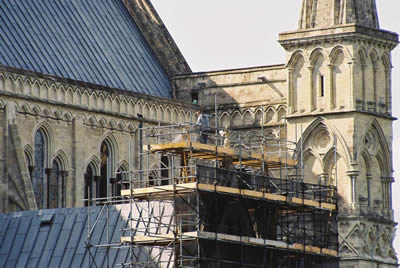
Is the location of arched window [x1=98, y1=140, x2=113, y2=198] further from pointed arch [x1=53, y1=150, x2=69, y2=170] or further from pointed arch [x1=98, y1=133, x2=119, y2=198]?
pointed arch [x1=53, y1=150, x2=69, y2=170]

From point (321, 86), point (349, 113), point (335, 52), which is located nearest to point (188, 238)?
point (349, 113)

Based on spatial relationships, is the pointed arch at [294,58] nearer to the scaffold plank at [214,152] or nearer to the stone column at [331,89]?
the stone column at [331,89]

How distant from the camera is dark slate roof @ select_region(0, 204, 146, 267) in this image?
253 ft

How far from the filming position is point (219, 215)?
75.5 metres

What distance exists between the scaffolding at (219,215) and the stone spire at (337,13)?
39.3 feet

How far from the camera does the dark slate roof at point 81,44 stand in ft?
290

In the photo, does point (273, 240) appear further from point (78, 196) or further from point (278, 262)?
point (78, 196)

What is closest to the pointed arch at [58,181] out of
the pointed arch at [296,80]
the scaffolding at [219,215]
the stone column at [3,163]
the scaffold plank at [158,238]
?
the stone column at [3,163]

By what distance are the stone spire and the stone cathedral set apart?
0.06m

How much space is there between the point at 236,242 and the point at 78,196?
48.1ft

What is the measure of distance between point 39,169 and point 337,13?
1562 centimetres

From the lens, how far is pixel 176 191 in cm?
7406

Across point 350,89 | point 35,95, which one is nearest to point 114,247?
point 35,95

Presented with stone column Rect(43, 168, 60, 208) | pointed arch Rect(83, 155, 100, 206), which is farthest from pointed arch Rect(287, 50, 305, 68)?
stone column Rect(43, 168, 60, 208)
